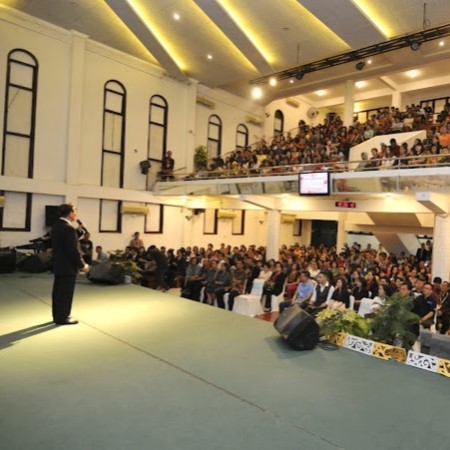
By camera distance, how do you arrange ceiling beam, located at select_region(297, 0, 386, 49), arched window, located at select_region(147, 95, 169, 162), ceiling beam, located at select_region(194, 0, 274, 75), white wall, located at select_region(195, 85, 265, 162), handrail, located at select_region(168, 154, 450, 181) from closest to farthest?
handrail, located at select_region(168, 154, 450, 181)
ceiling beam, located at select_region(297, 0, 386, 49)
ceiling beam, located at select_region(194, 0, 274, 75)
arched window, located at select_region(147, 95, 169, 162)
white wall, located at select_region(195, 85, 265, 162)

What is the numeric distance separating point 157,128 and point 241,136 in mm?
4778

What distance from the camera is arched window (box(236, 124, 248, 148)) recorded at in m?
18.5

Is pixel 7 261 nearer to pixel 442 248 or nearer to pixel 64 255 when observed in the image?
pixel 64 255

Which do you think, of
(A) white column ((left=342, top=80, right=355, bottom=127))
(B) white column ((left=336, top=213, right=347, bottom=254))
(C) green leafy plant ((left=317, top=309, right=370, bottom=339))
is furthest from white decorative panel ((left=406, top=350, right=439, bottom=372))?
(A) white column ((left=342, top=80, right=355, bottom=127))

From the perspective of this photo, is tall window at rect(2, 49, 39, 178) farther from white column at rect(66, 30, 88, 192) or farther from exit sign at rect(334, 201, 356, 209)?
exit sign at rect(334, 201, 356, 209)

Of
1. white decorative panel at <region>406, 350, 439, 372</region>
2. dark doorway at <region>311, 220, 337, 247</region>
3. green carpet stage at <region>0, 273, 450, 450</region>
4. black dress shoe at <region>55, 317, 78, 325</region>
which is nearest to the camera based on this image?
green carpet stage at <region>0, 273, 450, 450</region>

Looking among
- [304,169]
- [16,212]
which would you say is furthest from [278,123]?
[16,212]

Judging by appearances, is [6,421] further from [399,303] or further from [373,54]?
[373,54]

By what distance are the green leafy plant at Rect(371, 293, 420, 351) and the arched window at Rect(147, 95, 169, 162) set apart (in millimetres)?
12012

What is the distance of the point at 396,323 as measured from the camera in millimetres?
4492

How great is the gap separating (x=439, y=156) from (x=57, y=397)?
8.40m

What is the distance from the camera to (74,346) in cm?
421

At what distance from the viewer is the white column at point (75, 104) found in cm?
1256

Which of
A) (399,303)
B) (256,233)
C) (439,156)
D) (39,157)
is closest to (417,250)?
(256,233)
